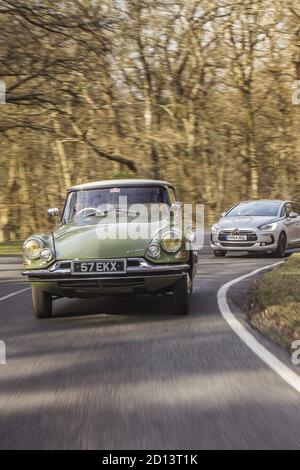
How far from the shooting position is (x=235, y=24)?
33.8m

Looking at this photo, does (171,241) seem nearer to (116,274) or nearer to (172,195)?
(116,274)

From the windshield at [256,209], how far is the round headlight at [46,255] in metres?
10.7

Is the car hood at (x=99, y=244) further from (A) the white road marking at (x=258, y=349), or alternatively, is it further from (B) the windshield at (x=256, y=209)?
(B) the windshield at (x=256, y=209)

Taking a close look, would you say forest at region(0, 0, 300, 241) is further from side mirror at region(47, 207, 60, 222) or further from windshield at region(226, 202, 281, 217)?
side mirror at region(47, 207, 60, 222)

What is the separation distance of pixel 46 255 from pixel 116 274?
Result: 891mm

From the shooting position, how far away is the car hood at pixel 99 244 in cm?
820

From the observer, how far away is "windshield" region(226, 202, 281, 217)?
1853cm

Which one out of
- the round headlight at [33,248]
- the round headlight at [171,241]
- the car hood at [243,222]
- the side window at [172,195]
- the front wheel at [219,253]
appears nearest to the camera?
the round headlight at [171,241]

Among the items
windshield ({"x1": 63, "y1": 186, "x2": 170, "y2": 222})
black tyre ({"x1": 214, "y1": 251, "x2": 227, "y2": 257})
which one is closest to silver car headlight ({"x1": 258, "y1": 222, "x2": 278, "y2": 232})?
black tyre ({"x1": 214, "y1": 251, "x2": 227, "y2": 257})

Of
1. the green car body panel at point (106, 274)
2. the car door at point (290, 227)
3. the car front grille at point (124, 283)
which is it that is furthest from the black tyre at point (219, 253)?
the car front grille at point (124, 283)

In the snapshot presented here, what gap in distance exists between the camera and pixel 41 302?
838 cm

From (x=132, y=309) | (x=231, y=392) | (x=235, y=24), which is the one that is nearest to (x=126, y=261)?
(x=132, y=309)

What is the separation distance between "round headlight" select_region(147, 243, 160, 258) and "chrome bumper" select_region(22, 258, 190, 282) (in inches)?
4.3
